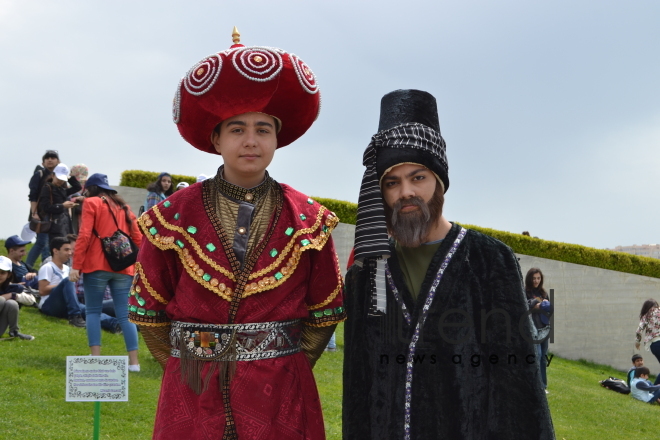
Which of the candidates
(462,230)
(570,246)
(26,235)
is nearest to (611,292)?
(570,246)

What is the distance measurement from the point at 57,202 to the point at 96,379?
696 cm

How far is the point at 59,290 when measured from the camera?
29.8 feet

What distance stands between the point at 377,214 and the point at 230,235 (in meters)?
0.64

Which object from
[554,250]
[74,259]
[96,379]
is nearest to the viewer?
[96,379]

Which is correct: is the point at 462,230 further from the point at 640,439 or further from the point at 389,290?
the point at 640,439

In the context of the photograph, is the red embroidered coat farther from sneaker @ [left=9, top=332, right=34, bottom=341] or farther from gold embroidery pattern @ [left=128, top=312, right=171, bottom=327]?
sneaker @ [left=9, top=332, right=34, bottom=341]

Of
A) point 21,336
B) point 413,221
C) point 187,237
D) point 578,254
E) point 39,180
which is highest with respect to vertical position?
point 39,180

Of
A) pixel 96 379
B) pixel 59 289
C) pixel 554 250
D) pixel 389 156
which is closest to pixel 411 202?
pixel 389 156

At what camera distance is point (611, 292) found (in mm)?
17781

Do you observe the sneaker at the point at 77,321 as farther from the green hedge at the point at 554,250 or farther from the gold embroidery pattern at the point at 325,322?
the green hedge at the point at 554,250

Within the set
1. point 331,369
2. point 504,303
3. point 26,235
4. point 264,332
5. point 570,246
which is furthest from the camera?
point 570,246

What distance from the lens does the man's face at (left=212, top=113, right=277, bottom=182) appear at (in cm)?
293

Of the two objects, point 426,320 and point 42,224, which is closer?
point 426,320

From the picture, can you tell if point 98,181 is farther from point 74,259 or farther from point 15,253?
point 15,253
